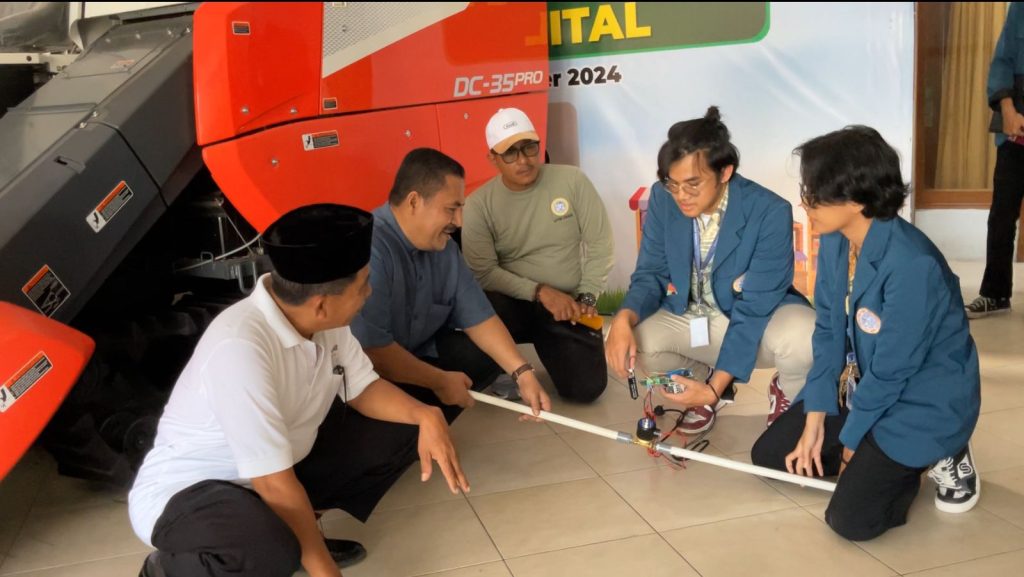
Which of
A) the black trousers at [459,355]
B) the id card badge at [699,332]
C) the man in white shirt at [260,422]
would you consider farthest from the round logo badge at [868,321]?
the black trousers at [459,355]

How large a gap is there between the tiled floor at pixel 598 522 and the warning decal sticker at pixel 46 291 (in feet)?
1.87

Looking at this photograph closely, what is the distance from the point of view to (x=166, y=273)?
294 centimetres

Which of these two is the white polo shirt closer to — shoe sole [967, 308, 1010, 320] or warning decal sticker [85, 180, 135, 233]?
warning decal sticker [85, 180, 135, 233]

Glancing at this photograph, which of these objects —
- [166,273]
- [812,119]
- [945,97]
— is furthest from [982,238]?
[166,273]

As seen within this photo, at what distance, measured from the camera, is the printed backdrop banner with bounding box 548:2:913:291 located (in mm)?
3449

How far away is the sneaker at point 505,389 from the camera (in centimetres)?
308

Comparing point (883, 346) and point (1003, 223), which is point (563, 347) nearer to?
point (883, 346)

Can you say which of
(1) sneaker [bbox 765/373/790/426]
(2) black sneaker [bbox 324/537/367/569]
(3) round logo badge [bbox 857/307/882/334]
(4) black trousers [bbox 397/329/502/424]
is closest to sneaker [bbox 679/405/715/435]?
(1) sneaker [bbox 765/373/790/426]

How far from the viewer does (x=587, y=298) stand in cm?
304

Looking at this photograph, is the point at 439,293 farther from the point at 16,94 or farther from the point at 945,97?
the point at 945,97

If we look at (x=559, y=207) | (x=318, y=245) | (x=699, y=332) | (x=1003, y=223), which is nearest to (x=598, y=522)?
(x=699, y=332)

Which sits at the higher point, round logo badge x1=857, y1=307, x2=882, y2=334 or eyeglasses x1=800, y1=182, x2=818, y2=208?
eyeglasses x1=800, y1=182, x2=818, y2=208

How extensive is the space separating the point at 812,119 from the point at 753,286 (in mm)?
1448

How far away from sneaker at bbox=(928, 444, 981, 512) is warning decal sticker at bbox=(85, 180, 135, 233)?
221cm
